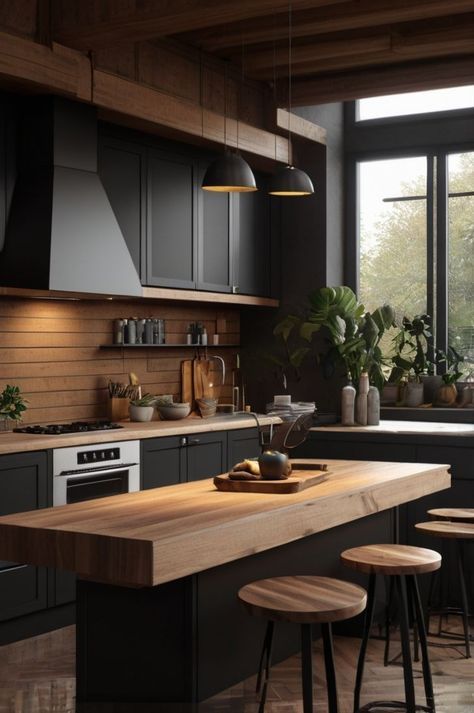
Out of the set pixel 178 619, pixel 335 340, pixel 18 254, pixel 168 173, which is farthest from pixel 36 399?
pixel 178 619

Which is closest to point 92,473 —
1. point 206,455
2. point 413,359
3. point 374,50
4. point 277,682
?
point 206,455

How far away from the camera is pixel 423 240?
314 inches

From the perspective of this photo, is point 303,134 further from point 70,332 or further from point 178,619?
point 178,619

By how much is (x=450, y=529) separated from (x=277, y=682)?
1.13m

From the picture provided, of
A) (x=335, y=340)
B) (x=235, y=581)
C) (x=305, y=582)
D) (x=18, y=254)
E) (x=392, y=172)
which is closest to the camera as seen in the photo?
(x=305, y=582)

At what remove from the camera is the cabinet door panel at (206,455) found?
625 centimetres

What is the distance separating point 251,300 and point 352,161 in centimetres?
162

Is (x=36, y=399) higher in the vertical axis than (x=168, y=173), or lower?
lower

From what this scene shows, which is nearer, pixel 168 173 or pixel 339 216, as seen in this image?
pixel 168 173

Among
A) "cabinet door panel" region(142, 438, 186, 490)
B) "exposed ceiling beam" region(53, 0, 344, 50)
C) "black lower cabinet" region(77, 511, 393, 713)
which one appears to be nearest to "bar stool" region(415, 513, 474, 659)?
"black lower cabinet" region(77, 511, 393, 713)

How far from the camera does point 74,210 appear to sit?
223 inches

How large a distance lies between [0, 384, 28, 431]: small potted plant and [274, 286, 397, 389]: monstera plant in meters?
2.72

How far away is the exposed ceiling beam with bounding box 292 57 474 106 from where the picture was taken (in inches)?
287

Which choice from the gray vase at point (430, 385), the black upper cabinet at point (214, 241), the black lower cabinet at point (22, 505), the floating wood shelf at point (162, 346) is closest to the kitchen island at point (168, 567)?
the black lower cabinet at point (22, 505)
